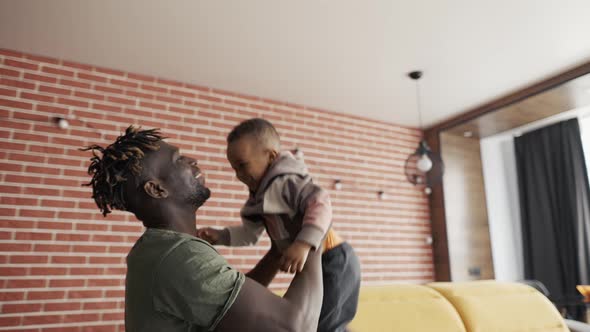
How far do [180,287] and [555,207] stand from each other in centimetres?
463

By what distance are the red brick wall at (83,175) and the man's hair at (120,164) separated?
223cm

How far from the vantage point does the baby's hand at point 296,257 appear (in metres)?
1.02

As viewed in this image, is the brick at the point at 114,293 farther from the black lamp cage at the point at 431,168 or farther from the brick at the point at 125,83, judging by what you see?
the black lamp cage at the point at 431,168

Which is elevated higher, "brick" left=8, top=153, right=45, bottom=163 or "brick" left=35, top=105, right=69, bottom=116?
"brick" left=35, top=105, right=69, bottom=116

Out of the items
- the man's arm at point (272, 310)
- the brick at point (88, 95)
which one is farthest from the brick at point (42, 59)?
the man's arm at point (272, 310)

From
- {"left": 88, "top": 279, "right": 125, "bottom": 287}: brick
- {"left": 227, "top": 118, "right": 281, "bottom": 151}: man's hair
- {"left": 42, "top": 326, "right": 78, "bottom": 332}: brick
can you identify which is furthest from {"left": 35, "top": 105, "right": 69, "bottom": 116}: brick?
{"left": 227, "top": 118, "right": 281, "bottom": 151}: man's hair

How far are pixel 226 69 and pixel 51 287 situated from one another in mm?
1907

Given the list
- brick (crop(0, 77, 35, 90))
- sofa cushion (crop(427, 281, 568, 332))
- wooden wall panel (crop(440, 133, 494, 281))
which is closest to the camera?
sofa cushion (crop(427, 281, 568, 332))

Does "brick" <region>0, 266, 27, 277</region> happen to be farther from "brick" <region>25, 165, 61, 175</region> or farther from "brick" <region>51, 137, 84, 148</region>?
"brick" <region>51, 137, 84, 148</region>

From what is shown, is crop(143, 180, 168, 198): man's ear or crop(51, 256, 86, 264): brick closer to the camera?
crop(143, 180, 168, 198): man's ear

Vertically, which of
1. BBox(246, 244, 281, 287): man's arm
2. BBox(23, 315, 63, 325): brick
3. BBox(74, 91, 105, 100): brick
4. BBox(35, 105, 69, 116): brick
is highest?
BBox(74, 91, 105, 100): brick

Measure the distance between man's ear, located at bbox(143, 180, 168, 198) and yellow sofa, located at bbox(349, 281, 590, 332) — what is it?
3.08 ft

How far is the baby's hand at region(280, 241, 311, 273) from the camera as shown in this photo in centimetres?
102

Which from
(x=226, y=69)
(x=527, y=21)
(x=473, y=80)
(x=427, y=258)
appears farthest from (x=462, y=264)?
(x=226, y=69)
